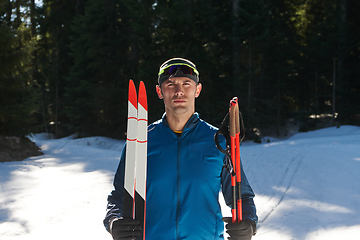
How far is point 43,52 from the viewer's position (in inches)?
1056

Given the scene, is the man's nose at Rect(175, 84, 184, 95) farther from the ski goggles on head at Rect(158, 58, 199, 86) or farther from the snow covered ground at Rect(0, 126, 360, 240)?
the snow covered ground at Rect(0, 126, 360, 240)

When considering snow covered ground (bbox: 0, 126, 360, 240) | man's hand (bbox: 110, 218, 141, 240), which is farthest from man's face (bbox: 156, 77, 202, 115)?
snow covered ground (bbox: 0, 126, 360, 240)

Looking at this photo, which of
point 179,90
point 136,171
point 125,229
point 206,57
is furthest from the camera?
point 206,57

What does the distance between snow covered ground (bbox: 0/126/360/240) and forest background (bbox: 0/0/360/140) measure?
1057cm

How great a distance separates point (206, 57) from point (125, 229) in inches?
717

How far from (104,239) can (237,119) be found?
11.0 ft

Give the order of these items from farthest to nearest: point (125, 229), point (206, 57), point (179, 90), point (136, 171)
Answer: point (206, 57)
point (179, 90)
point (136, 171)
point (125, 229)

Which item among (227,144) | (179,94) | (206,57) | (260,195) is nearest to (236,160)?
(227,144)

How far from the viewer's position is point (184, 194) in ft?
5.62

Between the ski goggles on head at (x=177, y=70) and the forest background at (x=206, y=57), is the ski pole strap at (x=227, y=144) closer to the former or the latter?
the ski goggles on head at (x=177, y=70)

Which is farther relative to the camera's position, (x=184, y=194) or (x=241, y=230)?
(x=184, y=194)

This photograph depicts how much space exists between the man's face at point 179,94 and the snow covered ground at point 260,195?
321 centimetres

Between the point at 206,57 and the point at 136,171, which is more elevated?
the point at 206,57

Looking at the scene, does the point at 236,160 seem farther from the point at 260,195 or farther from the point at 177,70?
the point at 260,195
